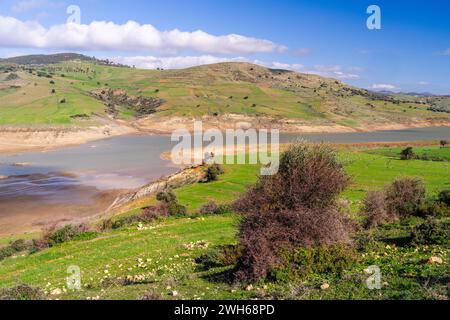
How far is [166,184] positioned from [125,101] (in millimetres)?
129728

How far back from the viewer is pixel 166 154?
91.8 meters

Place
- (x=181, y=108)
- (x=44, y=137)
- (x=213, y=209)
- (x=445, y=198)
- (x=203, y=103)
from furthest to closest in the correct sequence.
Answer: (x=203, y=103) < (x=181, y=108) < (x=44, y=137) < (x=213, y=209) < (x=445, y=198)

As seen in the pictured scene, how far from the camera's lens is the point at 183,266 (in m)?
20.1

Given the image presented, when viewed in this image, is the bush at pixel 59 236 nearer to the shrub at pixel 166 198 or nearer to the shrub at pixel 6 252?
the shrub at pixel 6 252

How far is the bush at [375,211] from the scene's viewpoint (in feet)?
85.8

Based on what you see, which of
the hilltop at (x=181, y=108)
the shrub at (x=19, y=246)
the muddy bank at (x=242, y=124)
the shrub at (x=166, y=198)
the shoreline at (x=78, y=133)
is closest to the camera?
the shrub at (x=19, y=246)

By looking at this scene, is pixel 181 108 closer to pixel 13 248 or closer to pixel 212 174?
pixel 212 174

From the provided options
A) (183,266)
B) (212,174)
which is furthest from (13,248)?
(212,174)

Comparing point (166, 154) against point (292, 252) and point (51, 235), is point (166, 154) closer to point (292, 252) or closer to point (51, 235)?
point (51, 235)

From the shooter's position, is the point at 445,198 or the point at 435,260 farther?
the point at 445,198

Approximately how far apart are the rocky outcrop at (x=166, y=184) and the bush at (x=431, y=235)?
115 feet

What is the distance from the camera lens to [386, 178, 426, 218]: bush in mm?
28391

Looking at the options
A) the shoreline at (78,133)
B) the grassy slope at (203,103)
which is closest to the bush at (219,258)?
the shoreline at (78,133)
